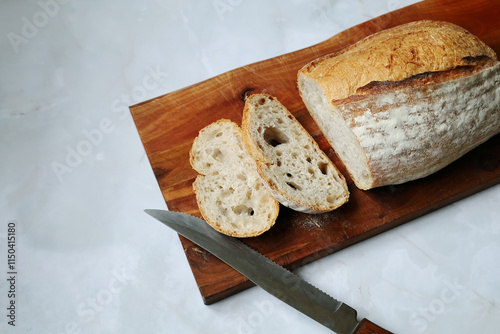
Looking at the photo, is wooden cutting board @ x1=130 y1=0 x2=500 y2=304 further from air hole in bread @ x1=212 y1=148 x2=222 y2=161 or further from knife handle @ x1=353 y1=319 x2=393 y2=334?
knife handle @ x1=353 y1=319 x2=393 y2=334

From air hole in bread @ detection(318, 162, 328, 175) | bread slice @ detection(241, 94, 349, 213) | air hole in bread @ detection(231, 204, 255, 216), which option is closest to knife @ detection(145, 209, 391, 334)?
air hole in bread @ detection(231, 204, 255, 216)

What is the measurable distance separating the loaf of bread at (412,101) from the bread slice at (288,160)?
0.55ft

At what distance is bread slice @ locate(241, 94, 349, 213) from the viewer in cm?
284

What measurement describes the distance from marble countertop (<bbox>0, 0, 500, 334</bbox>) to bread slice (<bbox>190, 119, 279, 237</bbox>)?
40cm

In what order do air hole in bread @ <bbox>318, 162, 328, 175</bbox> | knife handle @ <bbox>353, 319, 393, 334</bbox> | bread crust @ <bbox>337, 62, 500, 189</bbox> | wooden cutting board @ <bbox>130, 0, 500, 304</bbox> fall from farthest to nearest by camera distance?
air hole in bread @ <bbox>318, 162, 328, 175</bbox> → wooden cutting board @ <bbox>130, 0, 500, 304</bbox> → bread crust @ <bbox>337, 62, 500, 189</bbox> → knife handle @ <bbox>353, 319, 393, 334</bbox>

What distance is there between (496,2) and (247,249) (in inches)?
89.9

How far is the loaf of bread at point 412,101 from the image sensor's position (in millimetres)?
2762

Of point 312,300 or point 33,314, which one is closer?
point 312,300

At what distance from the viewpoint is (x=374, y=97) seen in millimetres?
2764

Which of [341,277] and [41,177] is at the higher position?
[41,177]

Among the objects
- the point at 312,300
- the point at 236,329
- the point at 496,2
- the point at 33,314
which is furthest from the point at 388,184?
the point at 33,314

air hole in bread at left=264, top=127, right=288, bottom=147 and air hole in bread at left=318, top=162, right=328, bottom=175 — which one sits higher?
air hole in bread at left=264, top=127, right=288, bottom=147

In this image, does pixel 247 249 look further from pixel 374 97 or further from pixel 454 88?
pixel 454 88

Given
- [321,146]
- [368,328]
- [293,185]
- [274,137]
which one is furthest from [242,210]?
[368,328]
